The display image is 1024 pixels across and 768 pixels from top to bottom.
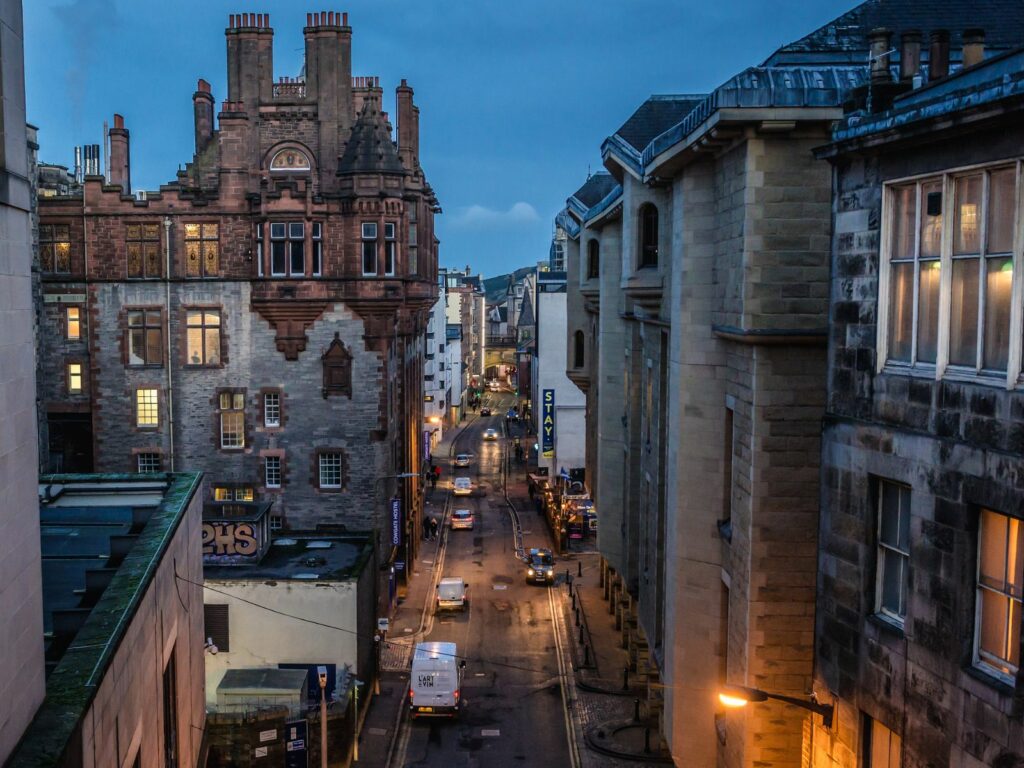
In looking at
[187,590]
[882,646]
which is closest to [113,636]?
[187,590]

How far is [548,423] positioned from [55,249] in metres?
37.6

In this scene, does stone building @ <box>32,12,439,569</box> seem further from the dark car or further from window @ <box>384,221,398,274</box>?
the dark car

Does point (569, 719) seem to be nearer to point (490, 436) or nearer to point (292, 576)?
point (292, 576)

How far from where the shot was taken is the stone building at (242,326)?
151ft

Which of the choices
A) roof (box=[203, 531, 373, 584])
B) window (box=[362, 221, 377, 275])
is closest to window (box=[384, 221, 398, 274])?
window (box=[362, 221, 377, 275])

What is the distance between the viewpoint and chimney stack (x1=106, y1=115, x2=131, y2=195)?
51406mm

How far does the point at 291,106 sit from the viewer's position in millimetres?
50125

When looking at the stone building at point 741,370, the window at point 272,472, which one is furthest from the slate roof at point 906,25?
the window at point 272,472

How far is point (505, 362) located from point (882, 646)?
18189 cm

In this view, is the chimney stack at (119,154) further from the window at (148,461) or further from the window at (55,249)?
the window at (148,461)

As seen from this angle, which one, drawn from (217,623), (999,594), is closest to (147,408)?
(217,623)

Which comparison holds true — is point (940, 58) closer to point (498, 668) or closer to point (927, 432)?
point (927, 432)

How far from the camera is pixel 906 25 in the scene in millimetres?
21641

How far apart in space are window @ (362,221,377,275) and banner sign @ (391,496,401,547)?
10.5 m
